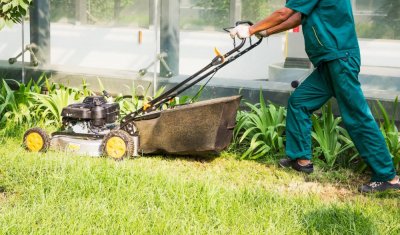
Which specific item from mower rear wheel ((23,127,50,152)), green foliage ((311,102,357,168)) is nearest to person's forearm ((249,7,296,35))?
green foliage ((311,102,357,168))

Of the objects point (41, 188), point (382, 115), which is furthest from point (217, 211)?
A: point (382, 115)

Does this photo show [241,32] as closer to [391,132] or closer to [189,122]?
[189,122]

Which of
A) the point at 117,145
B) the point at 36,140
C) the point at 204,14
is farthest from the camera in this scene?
the point at 204,14

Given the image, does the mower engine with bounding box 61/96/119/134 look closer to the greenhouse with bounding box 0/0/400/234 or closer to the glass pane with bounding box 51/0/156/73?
the greenhouse with bounding box 0/0/400/234

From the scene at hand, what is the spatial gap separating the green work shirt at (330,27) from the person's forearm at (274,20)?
65 mm

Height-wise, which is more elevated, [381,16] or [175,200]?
[381,16]

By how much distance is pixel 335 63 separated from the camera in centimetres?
495

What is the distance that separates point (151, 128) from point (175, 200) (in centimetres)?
139

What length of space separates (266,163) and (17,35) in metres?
3.54

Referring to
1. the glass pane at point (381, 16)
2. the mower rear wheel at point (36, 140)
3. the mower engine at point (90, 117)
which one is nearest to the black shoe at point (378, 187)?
the glass pane at point (381, 16)

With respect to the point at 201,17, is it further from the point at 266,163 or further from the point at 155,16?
the point at 266,163

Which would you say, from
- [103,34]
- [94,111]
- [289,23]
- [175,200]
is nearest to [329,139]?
[289,23]

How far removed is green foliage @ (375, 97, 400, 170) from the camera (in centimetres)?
542

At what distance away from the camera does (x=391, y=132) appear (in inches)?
217
